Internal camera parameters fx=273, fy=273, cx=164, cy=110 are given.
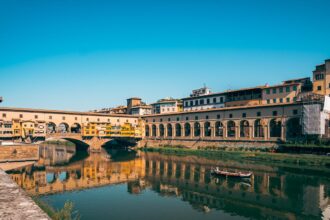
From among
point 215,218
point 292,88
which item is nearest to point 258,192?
point 215,218

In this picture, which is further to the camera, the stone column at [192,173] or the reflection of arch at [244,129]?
the reflection of arch at [244,129]

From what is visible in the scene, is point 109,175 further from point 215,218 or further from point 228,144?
point 228,144

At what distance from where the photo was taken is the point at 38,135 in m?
68.5

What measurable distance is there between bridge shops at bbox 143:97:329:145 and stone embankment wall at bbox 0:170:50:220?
52.7 metres

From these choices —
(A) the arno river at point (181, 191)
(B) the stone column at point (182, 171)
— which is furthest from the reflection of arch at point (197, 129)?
(A) the arno river at point (181, 191)

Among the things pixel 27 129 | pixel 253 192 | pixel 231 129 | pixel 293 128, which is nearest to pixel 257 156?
pixel 293 128

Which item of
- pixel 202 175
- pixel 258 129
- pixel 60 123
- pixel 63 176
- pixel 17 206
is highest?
pixel 60 123

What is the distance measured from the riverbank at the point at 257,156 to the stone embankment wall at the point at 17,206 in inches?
1780

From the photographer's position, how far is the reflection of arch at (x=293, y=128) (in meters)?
57.8

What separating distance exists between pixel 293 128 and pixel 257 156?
11.1 meters

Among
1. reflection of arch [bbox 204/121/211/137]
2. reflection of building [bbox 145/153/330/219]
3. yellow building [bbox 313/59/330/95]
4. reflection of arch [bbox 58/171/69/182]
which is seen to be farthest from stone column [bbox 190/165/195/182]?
yellow building [bbox 313/59/330/95]

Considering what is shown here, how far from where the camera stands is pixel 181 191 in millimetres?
33125

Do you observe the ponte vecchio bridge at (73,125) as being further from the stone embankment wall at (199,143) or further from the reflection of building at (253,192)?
the reflection of building at (253,192)

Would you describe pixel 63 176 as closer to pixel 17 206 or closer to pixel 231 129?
pixel 17 206
